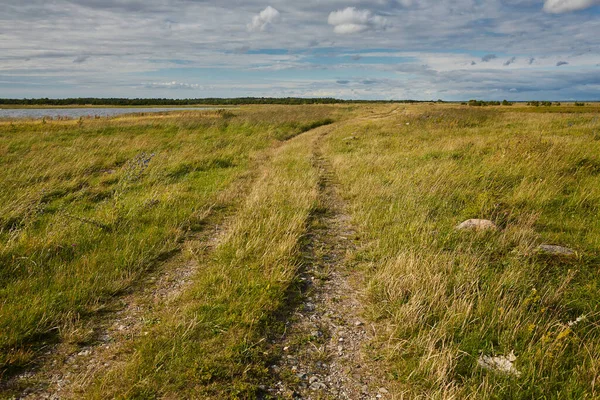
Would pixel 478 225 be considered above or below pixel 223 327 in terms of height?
above

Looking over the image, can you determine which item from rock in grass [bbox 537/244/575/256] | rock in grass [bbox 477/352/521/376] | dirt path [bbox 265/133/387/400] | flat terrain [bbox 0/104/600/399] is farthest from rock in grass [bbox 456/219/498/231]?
rock in grass [bbox 477/352/521/376]

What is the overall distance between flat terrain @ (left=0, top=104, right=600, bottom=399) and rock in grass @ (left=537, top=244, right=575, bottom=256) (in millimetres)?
58

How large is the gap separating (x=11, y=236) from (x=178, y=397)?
529 centimetres

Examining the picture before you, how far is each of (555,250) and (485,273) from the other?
6.34 ft

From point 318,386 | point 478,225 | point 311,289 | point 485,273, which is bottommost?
point 318,386

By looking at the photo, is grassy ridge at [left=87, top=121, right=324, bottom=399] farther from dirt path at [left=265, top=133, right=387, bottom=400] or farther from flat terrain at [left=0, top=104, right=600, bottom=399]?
dirt path at [left=265, top=133, right=387, bottom=400]

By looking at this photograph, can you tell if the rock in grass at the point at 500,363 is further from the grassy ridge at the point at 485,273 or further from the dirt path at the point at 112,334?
the dirt path at the point at 112,334

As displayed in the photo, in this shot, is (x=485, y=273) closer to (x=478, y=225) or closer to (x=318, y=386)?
(x=478, y=225)

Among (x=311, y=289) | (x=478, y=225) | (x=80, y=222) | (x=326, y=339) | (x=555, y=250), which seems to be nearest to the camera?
(x=326, y=339)

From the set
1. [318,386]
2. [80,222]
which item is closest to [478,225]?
[318,386]

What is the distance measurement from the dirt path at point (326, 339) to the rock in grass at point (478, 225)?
2250 millimetres

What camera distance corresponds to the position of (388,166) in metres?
12.3

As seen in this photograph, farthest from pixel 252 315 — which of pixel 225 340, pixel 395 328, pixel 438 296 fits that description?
pixel 438 296

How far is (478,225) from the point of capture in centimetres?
667
